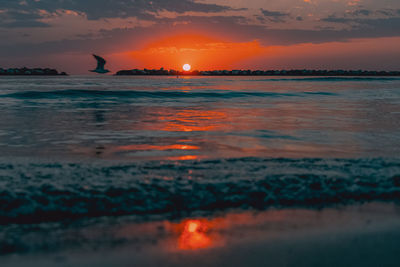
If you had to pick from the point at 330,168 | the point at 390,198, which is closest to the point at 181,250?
the point at 390,198

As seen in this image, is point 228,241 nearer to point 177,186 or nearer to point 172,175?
point 177,186

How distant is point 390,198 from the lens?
4266 mm

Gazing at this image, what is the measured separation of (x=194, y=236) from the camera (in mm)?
3205

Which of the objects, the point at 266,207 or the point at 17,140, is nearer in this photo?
A: the point at 266,207

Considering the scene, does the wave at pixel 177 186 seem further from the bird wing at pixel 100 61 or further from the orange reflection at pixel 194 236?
the bird wing at pixel 100 61

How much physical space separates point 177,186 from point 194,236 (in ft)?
3.91

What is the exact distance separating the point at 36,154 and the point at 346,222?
15.5 ft

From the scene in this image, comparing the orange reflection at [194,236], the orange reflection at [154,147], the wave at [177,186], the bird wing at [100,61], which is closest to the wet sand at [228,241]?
the orange reflection at [194,236]

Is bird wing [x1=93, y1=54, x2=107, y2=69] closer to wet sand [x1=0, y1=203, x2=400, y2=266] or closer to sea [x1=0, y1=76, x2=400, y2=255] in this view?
sea [x1=0, y1=76, x2=400, y2=255]

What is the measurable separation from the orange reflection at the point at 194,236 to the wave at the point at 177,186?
1.08 ft

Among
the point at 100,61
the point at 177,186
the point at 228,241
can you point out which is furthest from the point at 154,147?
the point at 100,61

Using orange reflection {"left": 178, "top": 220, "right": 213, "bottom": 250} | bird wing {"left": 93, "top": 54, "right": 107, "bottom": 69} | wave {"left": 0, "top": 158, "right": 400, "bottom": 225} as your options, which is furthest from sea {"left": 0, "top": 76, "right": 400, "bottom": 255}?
bird wing {"left": 93, "top": 54, "right": 107, "bottom": 69}

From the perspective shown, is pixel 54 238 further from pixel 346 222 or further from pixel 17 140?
pixel 17 140

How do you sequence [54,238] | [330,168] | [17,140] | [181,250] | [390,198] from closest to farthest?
[181,250] → [54,238] → [390,198] → [330,168] → [17,140]
